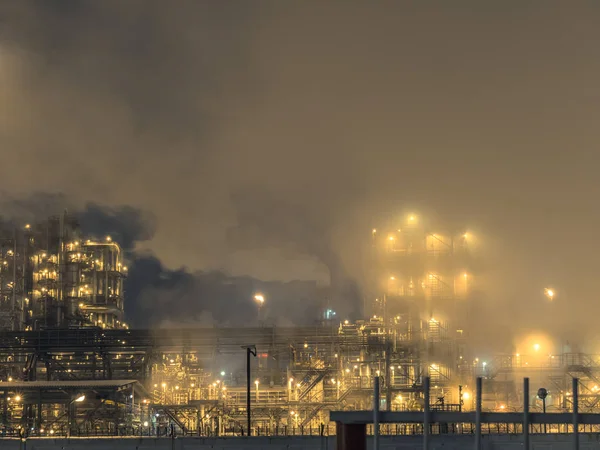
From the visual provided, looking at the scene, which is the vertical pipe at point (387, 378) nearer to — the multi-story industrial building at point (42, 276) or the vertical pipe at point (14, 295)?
the multi-story industrial building at point (42, 276)

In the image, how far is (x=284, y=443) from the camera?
2616cm

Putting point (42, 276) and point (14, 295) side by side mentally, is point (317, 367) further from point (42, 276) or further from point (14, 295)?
point (14, 295)

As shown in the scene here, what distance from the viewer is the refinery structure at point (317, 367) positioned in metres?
45.3

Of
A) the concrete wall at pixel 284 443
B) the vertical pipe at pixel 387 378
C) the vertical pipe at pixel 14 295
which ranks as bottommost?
the concrete wall at pixel 284 443

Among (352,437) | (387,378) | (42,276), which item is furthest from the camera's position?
(42,276)

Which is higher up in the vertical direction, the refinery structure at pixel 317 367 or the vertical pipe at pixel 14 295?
the vertical pipe at pixel 14 295

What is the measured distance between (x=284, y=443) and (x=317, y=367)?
23480 millimetres

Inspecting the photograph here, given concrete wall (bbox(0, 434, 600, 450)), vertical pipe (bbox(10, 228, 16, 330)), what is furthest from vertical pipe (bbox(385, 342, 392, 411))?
vertical pipe (bbox(10, 228, 16, 330))

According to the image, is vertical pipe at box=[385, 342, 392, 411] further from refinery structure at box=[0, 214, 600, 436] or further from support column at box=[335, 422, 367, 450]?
support column at box=[335, 422, 367, 450]

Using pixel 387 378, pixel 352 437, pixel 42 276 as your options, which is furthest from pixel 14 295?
pixel 352 437

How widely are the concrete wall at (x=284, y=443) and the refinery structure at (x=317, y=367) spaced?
41.3 ft

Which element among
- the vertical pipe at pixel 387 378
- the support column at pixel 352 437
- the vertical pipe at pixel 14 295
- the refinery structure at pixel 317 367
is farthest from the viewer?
the vertical pipe at pixel 14 295

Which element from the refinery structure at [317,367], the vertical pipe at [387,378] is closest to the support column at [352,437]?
the refinery structure at [317,367]

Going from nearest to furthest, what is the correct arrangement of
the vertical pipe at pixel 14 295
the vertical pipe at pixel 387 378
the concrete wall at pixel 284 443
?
the concrete wall at pixel 284 443 < the vertical pipe at pixel 387 378 < the vertical pipe at pixel 14 295
